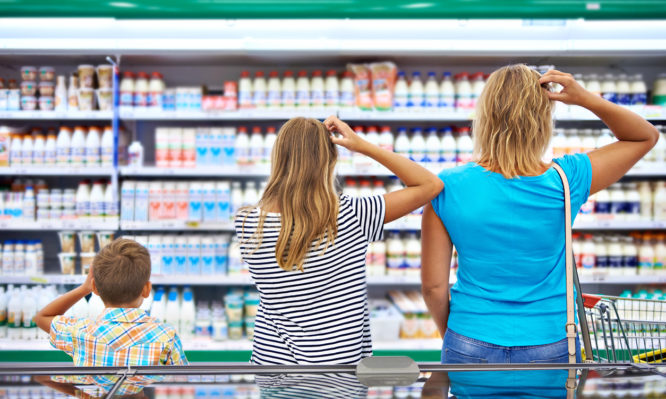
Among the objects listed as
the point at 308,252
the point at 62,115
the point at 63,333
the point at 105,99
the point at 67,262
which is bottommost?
the point at 67,262

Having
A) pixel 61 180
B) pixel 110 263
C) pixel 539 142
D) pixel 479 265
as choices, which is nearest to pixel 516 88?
pixel 539 142

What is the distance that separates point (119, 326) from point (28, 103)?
2.64 m

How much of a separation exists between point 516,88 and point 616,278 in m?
2.60

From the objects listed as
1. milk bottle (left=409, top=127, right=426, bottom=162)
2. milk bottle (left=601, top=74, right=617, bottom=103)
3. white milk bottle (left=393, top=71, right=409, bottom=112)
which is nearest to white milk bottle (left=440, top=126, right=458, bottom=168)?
milk bottle (left=409, top=127, right=426, bottom=162)

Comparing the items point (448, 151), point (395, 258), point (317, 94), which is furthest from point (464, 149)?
point (317, 94)

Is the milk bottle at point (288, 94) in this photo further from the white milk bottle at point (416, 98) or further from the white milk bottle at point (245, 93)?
the white milk bottle at point (416, 98)

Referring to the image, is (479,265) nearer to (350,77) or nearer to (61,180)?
(350,77)

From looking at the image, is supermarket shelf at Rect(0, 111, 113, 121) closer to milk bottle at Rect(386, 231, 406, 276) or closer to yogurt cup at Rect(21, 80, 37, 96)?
yogurt cup at Rect(21, 80, 37, 96)

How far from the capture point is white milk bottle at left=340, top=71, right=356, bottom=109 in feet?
11.6

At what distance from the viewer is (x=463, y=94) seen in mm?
3557

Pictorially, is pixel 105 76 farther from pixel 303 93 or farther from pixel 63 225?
pixel 303 93

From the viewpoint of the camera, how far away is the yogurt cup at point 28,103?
3525 millimetres

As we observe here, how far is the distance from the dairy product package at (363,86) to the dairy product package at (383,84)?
3cm

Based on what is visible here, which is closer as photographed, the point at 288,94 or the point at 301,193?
the point at 301,193
